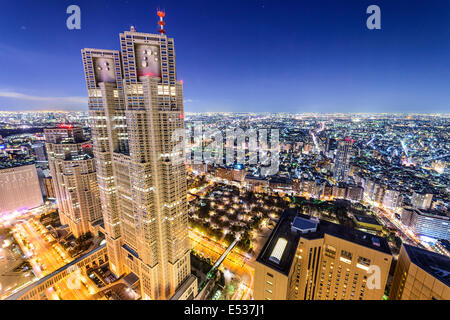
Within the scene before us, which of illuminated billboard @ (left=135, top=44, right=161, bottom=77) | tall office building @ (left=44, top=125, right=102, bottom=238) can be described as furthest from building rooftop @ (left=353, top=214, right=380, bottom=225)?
tall office building @ (left=44, top=125, right=102, bottom=238)

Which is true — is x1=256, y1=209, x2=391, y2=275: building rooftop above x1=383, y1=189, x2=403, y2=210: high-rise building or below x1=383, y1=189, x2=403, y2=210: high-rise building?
above

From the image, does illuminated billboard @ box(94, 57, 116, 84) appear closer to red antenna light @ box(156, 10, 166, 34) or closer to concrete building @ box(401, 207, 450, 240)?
red antenna light @ box(156, 10, 166, 34)

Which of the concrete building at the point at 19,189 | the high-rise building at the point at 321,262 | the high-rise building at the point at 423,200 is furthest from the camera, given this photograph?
the concrete building at the point at 19,189

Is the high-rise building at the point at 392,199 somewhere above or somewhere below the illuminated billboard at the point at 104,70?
below

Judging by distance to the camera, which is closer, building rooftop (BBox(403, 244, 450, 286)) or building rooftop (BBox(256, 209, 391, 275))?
building rooftop (BBox(403, 244, 450, 286))

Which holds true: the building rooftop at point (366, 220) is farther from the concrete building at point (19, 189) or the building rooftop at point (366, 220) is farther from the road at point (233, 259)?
the concrete building at point (19, 189)

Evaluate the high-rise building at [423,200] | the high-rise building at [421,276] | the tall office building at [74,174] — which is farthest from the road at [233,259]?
the high-rise building at [423,200]

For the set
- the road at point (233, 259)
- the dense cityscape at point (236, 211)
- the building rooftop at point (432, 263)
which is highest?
the building rooftop at point (432, 263)
